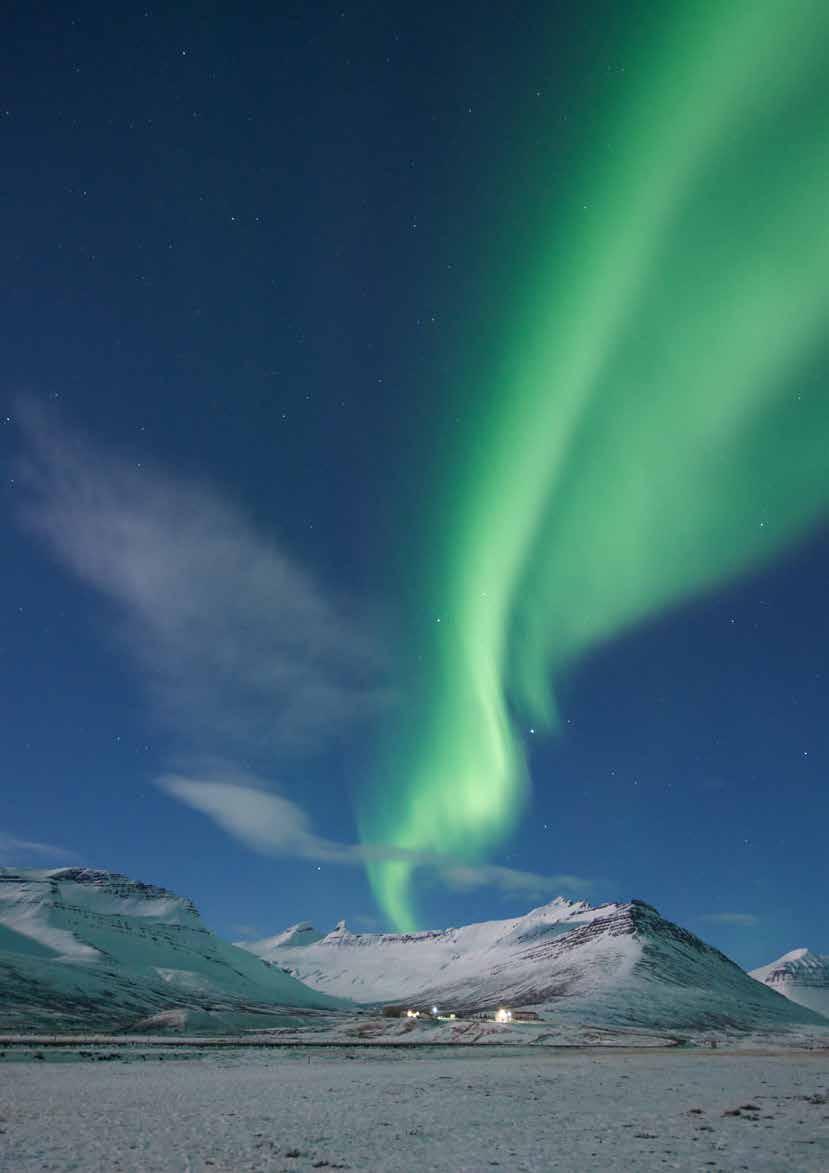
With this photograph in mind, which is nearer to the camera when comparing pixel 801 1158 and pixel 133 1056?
pixel 801 1158

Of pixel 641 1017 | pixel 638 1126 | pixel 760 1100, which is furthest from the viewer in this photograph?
pixel 641 1017

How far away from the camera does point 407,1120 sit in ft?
79.6

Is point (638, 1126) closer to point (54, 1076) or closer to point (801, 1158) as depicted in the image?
point (801, 1158)

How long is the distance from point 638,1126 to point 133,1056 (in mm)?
48295

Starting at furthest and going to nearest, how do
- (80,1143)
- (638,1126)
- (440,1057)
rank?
(440,1057)
(638,1126)
(80,1143)

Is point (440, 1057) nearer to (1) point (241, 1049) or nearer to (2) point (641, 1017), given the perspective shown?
(1) point (241, 1049)

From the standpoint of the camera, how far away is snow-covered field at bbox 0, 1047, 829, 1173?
17.3m

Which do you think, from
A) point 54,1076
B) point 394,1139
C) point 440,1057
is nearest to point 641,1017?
point 440,1057

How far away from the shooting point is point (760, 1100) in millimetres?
29781

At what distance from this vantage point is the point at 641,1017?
195m

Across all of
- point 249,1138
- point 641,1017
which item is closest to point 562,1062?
point 249,1138

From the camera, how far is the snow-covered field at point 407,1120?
17344mm

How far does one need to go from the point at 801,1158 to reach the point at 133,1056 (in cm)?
5420

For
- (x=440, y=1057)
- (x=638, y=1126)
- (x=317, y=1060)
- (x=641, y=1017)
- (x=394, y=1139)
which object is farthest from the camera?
(x=641, y=1017)
